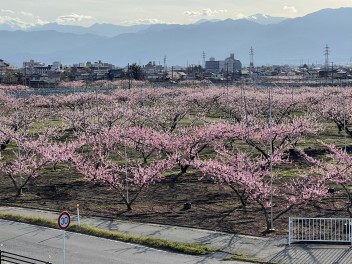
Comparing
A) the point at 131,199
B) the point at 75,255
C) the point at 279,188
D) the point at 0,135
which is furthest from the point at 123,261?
the point at 0,135

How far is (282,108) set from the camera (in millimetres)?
49469

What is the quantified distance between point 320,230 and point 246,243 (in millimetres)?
2608

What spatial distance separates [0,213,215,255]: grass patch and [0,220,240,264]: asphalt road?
→ 0.95 ft

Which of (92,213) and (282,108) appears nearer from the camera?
(92,213)

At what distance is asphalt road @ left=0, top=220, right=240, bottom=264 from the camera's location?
1655 centimetres

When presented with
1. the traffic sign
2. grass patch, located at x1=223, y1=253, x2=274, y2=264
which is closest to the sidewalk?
grass patch, located at x1=223, y1=253, x2=274, y2=264

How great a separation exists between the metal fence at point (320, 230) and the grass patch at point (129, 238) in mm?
3041

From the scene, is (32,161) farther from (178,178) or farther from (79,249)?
(79,249)

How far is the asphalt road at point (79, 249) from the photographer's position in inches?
651

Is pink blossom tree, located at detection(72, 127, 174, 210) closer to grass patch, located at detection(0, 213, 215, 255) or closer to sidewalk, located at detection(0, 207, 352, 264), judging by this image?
sidewalk, located at detection(0, 207, 352, 264)

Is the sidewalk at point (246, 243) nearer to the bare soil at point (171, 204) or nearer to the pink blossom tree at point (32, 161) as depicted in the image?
the bare soil at point (171, 204)

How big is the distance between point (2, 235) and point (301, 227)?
34.7 feet

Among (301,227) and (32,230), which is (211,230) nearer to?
(301,227)

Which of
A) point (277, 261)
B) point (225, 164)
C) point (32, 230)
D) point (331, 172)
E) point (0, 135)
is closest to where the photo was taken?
point (277, 261)
